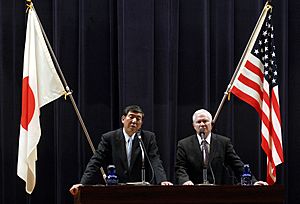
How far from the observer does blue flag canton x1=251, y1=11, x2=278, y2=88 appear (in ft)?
25.1

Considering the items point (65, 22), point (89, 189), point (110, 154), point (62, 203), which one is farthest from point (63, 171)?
point (89, 189)

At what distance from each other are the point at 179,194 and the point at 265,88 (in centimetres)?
201

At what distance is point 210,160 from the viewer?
7.49 m

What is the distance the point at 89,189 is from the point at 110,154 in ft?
5.34

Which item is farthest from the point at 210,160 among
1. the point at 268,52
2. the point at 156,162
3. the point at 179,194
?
the point at 179,194

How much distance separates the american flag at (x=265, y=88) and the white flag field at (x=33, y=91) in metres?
1.98

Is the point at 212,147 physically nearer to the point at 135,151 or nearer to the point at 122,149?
the point at 135,151

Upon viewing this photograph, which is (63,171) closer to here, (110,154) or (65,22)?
(110,154)

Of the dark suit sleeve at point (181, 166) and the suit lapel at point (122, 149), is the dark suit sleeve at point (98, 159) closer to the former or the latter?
the suit lapel at point (122, 149)

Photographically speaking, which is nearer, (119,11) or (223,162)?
(223,162)

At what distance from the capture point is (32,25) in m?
7.84

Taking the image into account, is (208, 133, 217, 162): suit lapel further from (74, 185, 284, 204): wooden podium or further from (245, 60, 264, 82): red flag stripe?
(74, 185, 284, 204): wooden podium

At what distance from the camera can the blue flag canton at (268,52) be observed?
764 centimetres

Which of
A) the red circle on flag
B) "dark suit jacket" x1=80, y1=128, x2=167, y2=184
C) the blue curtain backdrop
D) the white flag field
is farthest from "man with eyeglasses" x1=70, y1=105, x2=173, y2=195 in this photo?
the blue curtain backdrop
